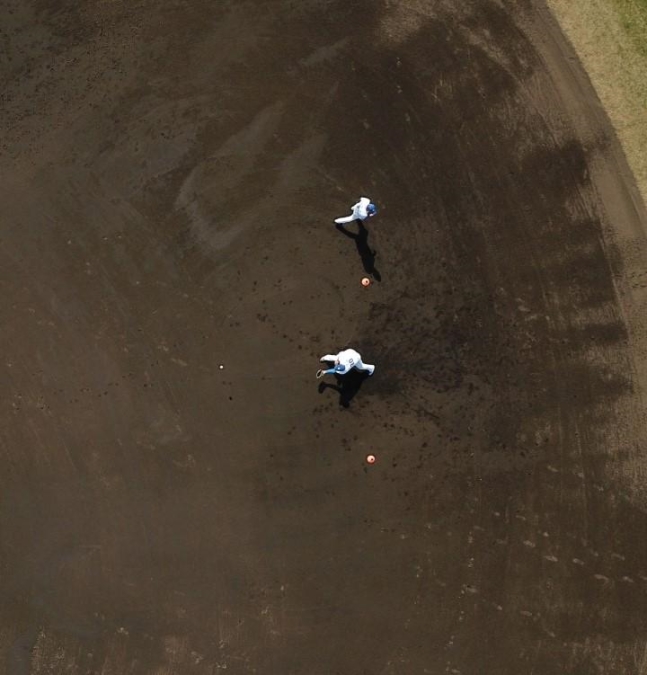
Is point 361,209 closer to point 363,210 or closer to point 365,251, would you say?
point 363,210

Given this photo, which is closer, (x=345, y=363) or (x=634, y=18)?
(x=345, y=363)

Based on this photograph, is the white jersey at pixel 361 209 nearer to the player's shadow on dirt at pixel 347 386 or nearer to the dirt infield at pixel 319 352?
the dirt infield at pixel 319 352

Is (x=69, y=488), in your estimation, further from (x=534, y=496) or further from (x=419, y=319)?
(x=534, y=496)

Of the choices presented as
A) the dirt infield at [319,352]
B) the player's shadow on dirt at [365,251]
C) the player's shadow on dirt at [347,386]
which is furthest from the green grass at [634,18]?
the player's shadow on dirt at [347,386]

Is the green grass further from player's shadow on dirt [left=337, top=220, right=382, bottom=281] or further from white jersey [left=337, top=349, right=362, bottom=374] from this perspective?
white jersey [left=337, top=349, right=362, bottom=374]

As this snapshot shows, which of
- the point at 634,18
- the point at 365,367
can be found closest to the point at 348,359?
the point at 365,367

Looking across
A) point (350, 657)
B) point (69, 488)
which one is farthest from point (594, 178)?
point (69, 488)

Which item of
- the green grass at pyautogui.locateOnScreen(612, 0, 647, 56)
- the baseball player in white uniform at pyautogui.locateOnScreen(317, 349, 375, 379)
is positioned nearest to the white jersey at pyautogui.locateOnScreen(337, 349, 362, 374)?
the baseball player in white uniform at pyautogui.locateOnScreen(317, 349, 375, 379)
